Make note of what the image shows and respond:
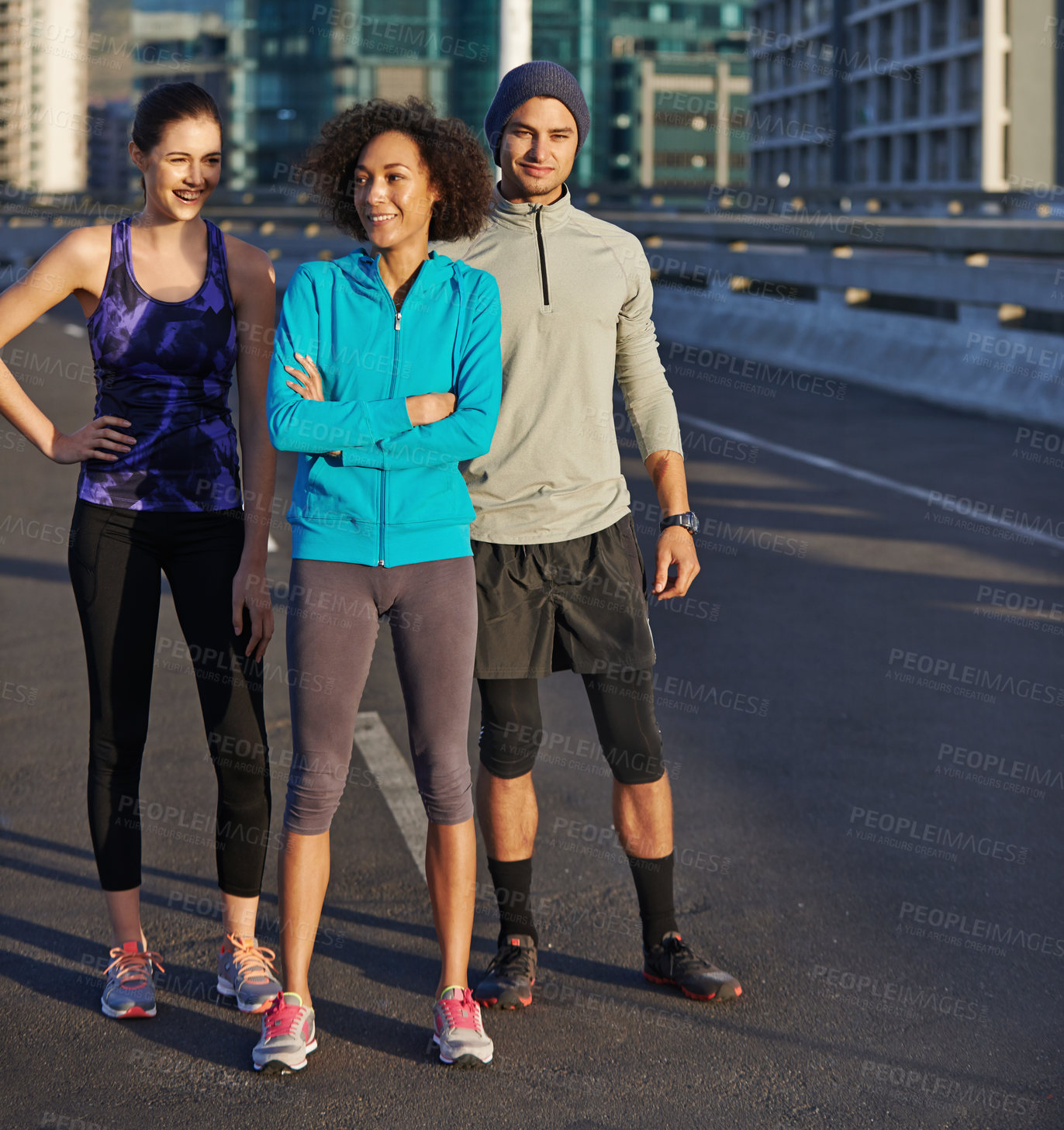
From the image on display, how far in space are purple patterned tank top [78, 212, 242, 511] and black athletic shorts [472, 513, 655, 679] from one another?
70cm

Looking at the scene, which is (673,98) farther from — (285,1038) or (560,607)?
(285,1038)

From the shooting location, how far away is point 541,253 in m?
3.66

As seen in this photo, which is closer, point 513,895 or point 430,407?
point 430,407

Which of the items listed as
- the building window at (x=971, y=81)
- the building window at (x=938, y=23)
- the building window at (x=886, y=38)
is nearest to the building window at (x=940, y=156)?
the building window at (x=971, y=81)

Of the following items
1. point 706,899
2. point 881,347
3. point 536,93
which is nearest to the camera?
point 536,93

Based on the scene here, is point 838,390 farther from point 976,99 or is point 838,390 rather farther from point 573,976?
point 976,99

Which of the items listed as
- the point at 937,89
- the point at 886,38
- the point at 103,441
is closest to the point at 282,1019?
the point at 103,441

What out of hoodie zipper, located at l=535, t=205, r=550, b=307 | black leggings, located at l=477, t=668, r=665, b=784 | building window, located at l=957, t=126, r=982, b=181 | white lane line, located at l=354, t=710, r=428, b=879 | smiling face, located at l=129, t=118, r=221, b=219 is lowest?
white lane line, located at l=354, t=710, r=428, b=879

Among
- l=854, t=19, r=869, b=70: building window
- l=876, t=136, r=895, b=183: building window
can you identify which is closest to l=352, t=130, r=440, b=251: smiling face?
l=876, t=136, r=895, b=183: building window

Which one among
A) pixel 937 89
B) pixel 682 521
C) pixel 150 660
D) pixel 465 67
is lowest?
pixel 150 660

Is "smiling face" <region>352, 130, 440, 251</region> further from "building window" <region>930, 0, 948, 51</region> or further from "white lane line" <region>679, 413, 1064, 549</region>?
"building window" <region>930, 0, 948, 51</region>

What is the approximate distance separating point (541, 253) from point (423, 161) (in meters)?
0.40

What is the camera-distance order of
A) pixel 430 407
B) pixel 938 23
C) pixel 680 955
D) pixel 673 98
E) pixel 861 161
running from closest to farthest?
1. pixel 430 407
2. pixel 680 955
3. pixel 938 23
4. pixel 861 161
5. pixel 673 98

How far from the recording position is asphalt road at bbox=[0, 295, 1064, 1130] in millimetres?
3342
